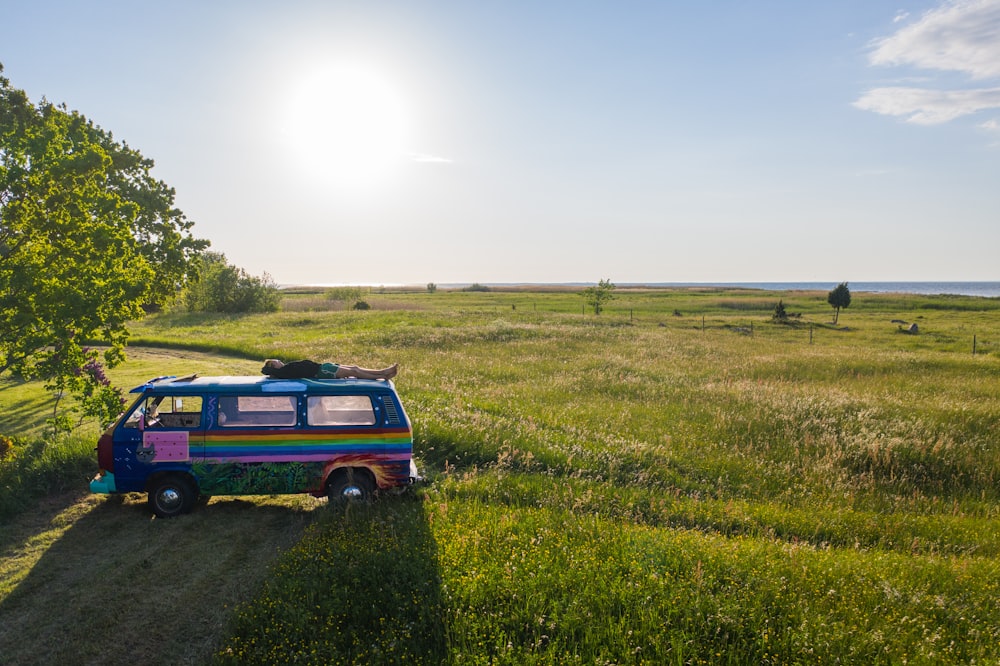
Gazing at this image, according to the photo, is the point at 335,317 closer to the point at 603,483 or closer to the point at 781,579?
the point at 603,483

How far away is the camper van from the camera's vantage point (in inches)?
377

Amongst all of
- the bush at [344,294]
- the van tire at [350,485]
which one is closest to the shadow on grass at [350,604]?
the van tire at [350,485]

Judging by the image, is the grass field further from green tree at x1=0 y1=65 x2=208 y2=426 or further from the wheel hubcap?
green tree at x1=0 y1=65 x2=208 y2=426

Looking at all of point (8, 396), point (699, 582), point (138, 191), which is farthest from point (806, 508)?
point (138, 191)

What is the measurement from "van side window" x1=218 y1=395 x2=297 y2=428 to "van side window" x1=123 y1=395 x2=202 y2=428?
0.50m

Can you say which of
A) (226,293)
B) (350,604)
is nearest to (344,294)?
(226,293)

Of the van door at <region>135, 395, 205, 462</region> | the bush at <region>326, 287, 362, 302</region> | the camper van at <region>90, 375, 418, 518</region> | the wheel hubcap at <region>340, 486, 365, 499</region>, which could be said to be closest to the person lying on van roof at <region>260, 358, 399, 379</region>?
the camper van at <region>90, 375, 418, 518</region>

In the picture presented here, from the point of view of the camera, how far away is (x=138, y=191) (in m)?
35.0

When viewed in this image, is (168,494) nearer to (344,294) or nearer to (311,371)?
(311,371)

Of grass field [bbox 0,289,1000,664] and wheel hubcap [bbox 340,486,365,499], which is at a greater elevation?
wheel hubcap [bbox 340,486,365,499]

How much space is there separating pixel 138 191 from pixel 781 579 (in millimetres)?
41343

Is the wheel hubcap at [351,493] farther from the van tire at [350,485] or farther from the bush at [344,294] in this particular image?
the bush at [344,294]

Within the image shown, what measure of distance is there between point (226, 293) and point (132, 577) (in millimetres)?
60761

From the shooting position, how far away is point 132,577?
7816 millimetres
